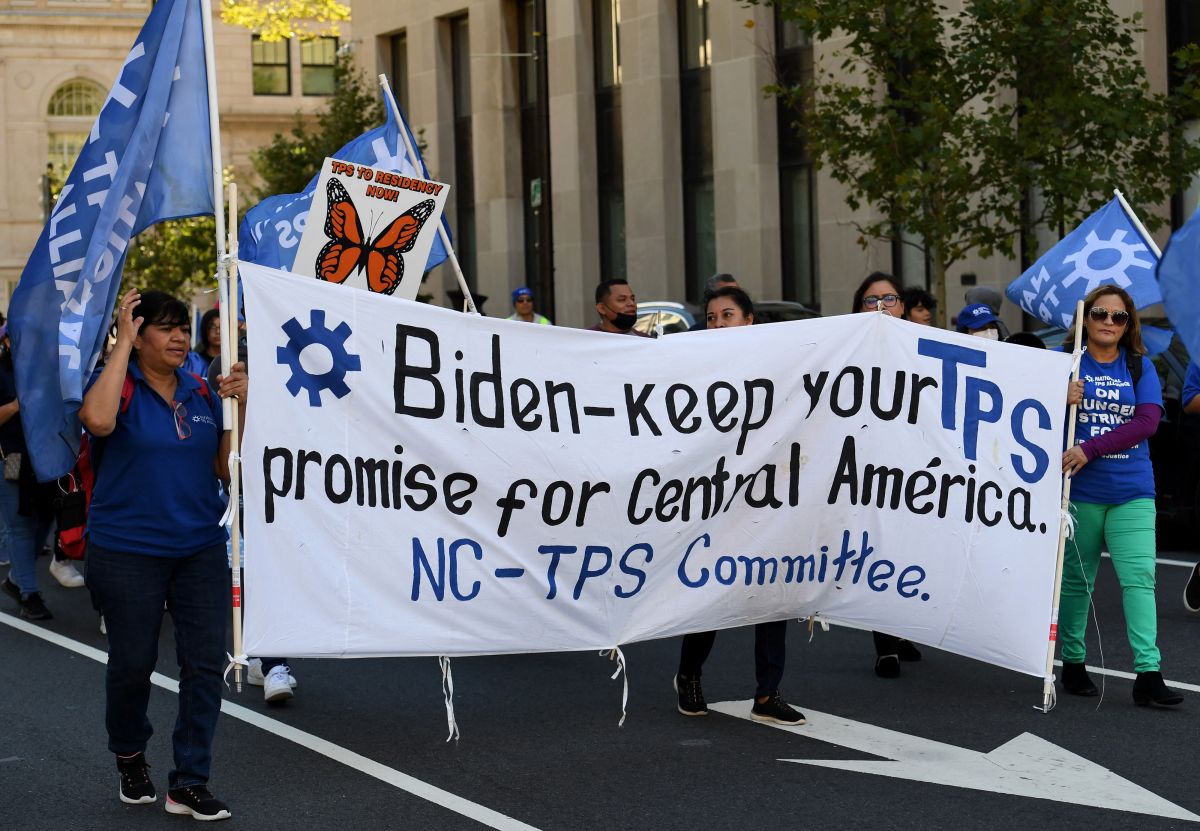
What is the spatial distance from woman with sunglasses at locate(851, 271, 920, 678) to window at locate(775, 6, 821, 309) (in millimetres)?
18782

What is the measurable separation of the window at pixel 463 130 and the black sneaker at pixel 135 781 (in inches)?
1192

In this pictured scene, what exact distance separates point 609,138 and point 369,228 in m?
23.6

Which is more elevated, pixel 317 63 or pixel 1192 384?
pixel 317 63

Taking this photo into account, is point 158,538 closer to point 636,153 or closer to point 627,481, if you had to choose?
point 627,481

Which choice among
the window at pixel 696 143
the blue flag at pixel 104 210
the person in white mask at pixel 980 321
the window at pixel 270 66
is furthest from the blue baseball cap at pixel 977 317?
the window at pixel 270 66

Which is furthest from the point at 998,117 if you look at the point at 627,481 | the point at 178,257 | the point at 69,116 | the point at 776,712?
the point at 69,116

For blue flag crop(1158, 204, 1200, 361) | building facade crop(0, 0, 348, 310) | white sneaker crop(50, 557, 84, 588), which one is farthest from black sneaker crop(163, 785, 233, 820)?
building facade crop(0, 0, 348, 310)

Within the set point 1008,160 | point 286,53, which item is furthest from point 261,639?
point 286,53

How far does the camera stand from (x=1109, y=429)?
25.8ft

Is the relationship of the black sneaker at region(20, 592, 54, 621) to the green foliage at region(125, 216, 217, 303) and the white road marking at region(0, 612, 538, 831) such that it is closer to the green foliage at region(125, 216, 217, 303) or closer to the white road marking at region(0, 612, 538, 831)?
the white road marking at region(0, 612, 538, 831)

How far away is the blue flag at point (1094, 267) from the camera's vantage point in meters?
9.48

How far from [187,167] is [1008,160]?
40.5ft

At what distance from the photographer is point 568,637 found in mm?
7098

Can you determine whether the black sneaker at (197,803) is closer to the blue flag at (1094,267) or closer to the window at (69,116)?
the blue flag at (1094,267)
